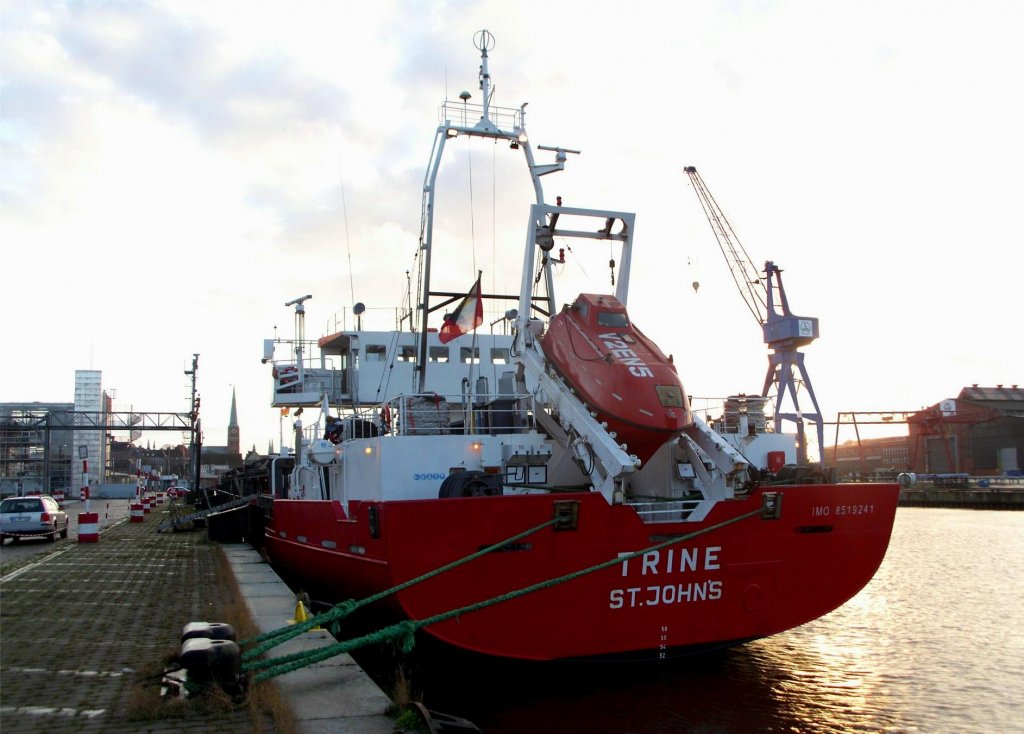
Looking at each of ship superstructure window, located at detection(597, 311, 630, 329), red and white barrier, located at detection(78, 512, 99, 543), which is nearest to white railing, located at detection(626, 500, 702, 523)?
ship superstructure window, located at detection(597, 311, 630, 329)

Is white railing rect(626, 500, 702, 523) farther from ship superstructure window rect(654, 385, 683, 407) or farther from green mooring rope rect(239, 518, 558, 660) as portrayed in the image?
green mooring rope rect(239, 518, 558, 660)

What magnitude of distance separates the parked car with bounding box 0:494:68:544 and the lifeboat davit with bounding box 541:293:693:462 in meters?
18.7

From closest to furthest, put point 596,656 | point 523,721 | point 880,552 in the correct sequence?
point 523,721 < point 596,656 < point 880,552

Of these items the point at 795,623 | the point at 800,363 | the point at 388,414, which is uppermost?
the point at 800,363

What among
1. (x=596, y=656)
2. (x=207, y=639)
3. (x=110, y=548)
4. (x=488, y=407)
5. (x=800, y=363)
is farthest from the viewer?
(x=800, y=363)

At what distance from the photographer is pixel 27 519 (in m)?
23.0

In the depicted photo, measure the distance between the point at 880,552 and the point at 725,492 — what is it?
2.90 meters

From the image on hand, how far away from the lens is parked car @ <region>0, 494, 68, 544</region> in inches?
896

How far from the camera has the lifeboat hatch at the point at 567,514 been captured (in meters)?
9.51

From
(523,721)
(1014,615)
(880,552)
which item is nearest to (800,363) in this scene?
(1014,615)

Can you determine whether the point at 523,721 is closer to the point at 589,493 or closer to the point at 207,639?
the point at 589,493

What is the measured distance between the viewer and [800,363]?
66625 mm

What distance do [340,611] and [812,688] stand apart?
6426 mm

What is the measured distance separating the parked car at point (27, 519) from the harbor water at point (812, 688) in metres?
17.7
